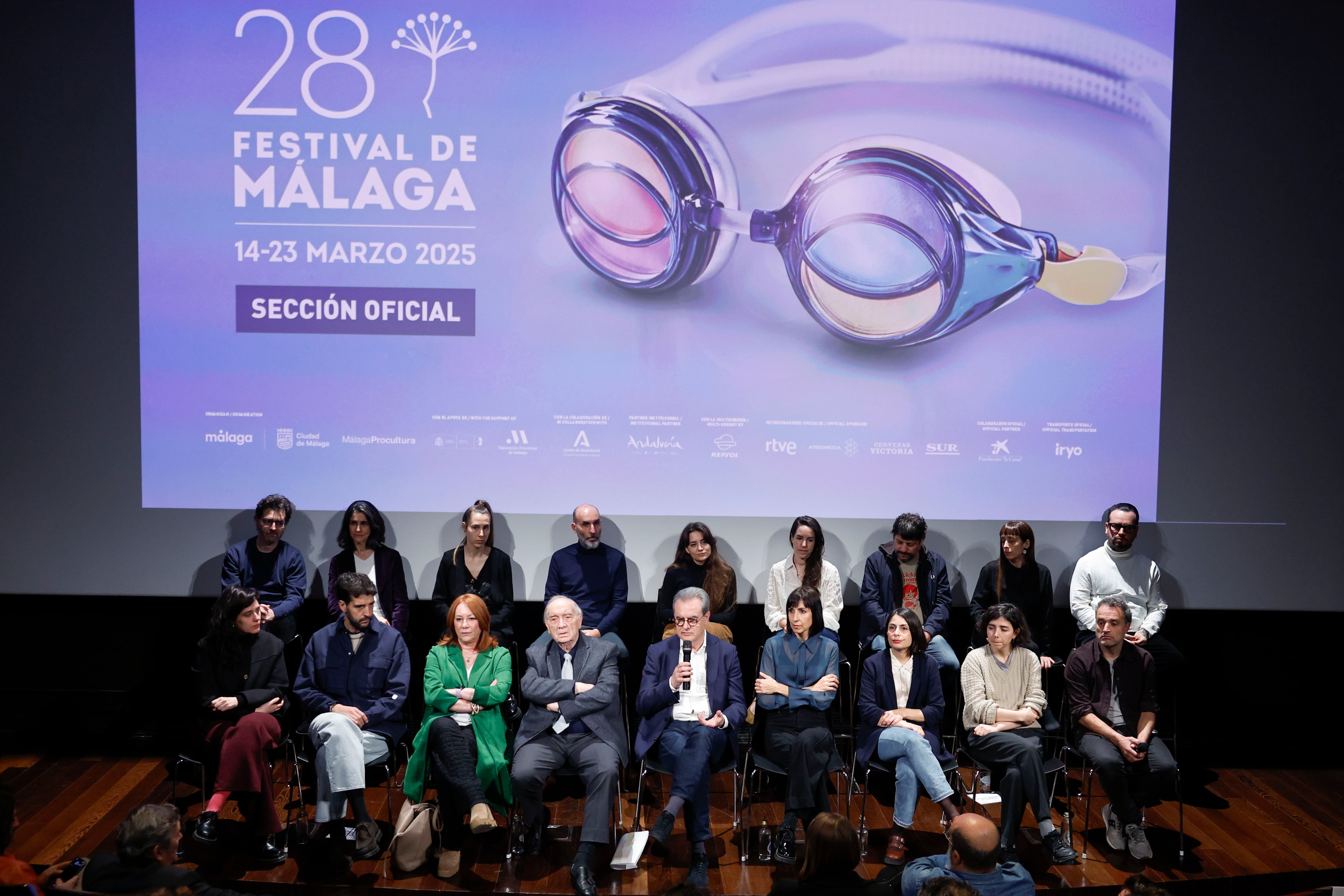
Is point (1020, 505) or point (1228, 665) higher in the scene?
point (1020, 505)

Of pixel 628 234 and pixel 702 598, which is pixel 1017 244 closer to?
pixel 628 234

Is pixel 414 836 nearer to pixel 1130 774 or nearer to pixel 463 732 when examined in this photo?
pixel 463 732

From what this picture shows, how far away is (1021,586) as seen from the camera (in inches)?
181

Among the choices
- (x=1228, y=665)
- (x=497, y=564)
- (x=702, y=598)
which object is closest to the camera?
(x=702, y=598)

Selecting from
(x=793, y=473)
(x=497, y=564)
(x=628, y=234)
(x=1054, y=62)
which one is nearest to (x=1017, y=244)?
(x=1054, y=62)

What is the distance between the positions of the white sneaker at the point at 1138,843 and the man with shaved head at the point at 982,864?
A: 143 cm

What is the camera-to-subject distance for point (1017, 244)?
4.84m

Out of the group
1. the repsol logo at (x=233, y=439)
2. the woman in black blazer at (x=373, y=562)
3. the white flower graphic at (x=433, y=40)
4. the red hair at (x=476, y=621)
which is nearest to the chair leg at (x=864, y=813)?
the red hair at (x=476, y=621)

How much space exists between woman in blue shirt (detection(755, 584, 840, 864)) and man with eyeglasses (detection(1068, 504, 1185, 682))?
1.45m

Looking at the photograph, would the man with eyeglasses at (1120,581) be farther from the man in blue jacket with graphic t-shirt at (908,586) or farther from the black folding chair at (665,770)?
the black folding chair at (665,770)

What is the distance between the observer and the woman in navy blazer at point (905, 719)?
12.4 ft

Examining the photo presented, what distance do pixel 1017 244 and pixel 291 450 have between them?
3874 mm

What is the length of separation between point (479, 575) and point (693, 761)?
1498 millimetres

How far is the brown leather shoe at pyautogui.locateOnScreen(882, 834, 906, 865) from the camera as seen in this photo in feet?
12.3
